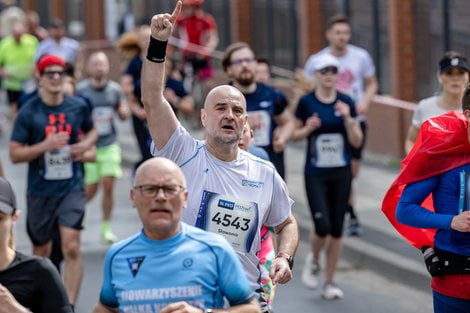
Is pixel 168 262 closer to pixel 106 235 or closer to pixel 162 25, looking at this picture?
pixel 162 25

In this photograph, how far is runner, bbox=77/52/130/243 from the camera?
548 inches

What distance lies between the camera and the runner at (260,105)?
11289mm

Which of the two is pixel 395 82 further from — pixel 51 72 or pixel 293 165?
pixel 51 72

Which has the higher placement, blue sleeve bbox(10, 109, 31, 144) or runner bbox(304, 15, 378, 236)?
runner bbox(304, 15, 378, 236)

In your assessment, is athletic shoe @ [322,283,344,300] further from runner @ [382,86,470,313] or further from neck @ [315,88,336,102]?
runner @ [382,86,470,313]

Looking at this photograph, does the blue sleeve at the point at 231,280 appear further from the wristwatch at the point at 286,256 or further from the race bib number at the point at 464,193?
the race bib number at the point at 464,193

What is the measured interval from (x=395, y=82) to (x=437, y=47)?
1.13 m

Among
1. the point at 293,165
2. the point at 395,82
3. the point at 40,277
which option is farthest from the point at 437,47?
the point at 40,277

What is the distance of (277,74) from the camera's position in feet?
76.6

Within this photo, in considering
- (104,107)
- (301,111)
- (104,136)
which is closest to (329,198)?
(301,111)

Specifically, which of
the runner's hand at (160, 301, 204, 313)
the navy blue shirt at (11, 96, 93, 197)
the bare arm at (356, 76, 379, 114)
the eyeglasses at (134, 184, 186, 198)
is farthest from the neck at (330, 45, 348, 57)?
the runner's hand at (160, 301, 204, 313)

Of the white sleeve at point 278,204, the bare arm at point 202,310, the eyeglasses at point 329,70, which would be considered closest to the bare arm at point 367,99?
the eyeglasses at point 329,70

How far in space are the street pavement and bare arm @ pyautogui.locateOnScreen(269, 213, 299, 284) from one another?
3806 mm

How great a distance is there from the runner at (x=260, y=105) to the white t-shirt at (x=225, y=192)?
4418 mm
